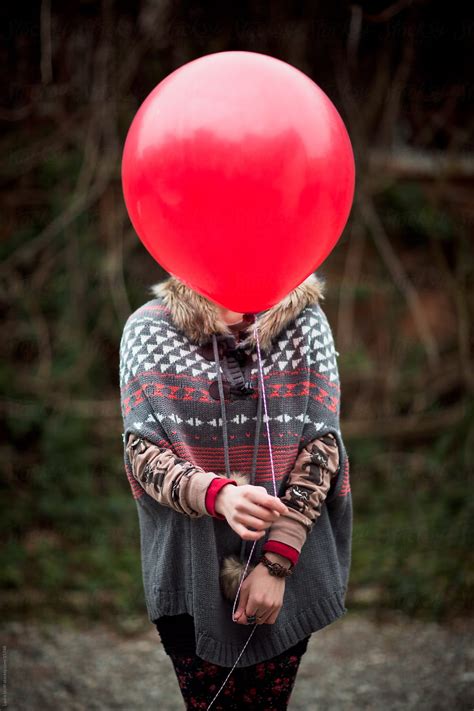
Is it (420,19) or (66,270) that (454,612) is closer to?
(66,270)

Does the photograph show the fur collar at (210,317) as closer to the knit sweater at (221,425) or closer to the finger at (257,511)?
the knit sweater at (221,425)

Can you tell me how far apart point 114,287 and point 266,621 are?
277cm

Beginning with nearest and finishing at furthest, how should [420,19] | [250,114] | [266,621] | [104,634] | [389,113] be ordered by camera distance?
[250,114] < [266,621] < [104,634] < [420,19] < [389,113]

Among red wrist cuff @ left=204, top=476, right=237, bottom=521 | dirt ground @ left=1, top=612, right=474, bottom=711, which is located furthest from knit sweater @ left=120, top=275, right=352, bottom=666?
dirt ground @ left=1, top=612, right=474, bottom=711

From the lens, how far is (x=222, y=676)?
160 cm

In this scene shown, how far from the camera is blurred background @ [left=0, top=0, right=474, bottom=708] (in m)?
3.85

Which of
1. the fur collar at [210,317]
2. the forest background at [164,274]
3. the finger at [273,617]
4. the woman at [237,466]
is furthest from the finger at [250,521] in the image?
the forest background at [164,274]

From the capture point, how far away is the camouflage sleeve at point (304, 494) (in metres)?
1.49

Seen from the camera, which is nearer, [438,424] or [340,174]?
[340,174]

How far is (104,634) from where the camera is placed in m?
3.03

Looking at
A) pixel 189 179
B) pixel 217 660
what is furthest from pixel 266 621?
pixel 189 179

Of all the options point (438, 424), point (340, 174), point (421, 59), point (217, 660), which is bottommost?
point (438, 424)

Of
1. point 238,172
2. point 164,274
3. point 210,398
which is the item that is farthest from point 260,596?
point 164,274

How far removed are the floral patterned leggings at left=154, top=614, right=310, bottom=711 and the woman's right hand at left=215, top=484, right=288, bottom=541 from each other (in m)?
0.37
